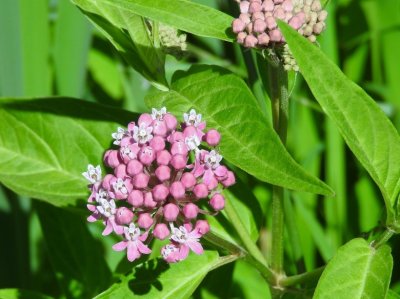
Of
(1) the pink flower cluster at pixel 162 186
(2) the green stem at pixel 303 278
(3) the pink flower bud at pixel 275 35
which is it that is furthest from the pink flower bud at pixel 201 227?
(3) the pink flower bud at pixel 275 35

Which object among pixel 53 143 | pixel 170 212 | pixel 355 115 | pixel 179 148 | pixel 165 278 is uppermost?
pixel 355 115

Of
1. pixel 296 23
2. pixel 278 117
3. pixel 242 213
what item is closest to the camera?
pixel 296 23

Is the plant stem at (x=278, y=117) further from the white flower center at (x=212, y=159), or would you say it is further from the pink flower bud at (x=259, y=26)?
the white flower center at (x=212, y=159)

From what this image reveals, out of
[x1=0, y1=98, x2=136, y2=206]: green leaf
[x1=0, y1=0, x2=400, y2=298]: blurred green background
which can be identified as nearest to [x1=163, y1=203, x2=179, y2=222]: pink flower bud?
[x1=0, y1=98, x2=136, y2=206]: green leaf

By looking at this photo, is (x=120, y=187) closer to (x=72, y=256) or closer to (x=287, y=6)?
(x=287, y=6)

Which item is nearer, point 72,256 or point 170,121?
point 170,121

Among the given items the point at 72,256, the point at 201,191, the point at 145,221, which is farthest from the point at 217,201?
the point at 72,256
